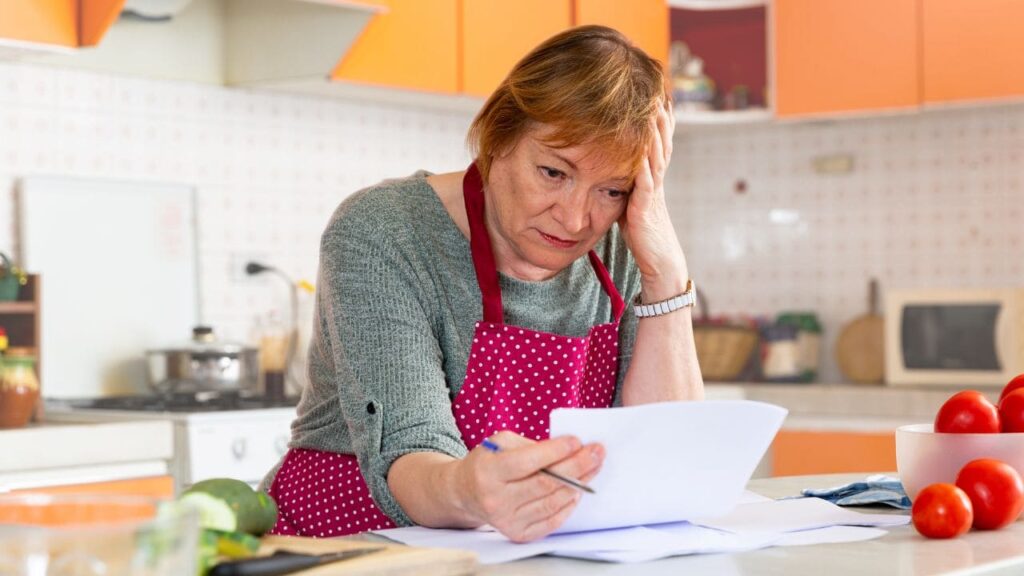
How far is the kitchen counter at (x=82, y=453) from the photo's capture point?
8.59 feet

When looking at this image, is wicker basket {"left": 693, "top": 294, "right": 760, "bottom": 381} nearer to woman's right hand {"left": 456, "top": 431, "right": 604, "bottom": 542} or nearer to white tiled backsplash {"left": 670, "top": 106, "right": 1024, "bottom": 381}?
white tiled backsplash {"left": 670, "top": 106, "right": 1024, "bottom": 381}

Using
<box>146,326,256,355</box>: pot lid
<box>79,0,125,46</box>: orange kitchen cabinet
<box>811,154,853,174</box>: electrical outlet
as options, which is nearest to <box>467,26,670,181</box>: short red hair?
<box>79,0,125,46</box>: orange kitchen cabinet

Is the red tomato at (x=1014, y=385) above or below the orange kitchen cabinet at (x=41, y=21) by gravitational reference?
below

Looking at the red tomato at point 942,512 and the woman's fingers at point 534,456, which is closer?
the woman's fingers at point 534,456

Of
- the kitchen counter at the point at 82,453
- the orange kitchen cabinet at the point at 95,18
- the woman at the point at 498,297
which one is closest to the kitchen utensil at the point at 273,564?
the woman at the point at 498,297

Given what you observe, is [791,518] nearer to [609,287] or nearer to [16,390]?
[609,287]

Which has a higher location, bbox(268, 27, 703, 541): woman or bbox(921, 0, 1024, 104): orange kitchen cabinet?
bbox(921, 0, 1024, 104): orange kitchen cabinet

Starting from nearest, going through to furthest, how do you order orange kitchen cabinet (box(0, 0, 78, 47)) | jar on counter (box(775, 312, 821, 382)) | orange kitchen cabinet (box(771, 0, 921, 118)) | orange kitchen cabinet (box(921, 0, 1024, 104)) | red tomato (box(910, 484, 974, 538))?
red tomato (box(910, 484, 974, 538)) → orange kitchen cabinet (box(0, 0, 78, 47)) → orange kitchen cabinet (box(921, 0, 1024, 104)) → orange kitchen cabinet (box(771, 0, 921, 118)) → jar on counter (box(775, 312, 821, 382))

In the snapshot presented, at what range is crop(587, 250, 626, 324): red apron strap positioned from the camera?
1892 millimetres

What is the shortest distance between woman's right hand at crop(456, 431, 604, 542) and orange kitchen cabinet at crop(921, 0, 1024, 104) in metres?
2.83

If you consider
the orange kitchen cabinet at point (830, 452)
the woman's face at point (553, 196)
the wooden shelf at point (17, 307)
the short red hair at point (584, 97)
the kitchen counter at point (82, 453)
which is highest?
the short red hair at point (584, 97)

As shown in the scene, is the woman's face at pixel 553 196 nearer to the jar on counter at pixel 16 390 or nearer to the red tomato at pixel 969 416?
the red tomato at pixel 969 416

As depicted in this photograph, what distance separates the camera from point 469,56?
3.70 metres

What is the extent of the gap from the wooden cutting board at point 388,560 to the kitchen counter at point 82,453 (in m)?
1.57
